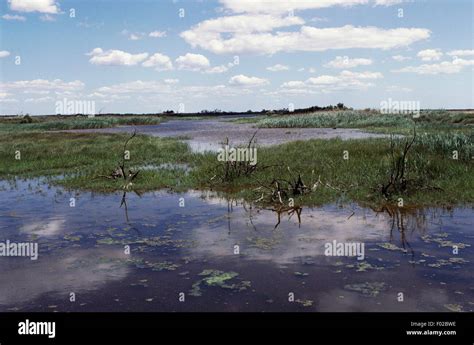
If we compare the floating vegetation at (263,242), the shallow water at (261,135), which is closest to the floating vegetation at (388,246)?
the floating vegetation at (263,242)

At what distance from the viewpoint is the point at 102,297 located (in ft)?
25.2

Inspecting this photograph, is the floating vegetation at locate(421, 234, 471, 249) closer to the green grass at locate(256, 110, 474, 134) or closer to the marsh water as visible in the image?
the marsh water

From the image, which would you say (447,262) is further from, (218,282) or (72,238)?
(72,238)

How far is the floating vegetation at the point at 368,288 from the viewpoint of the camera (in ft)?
25.0

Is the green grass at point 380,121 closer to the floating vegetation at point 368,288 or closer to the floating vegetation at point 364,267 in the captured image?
the floating vegetation at point 364,267

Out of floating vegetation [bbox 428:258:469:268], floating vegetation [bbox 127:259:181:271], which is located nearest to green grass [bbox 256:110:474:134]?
floating vegetation [bbox 428:258:469:268]

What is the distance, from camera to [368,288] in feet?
25.7

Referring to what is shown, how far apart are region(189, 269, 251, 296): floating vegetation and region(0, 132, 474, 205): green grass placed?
6.23m

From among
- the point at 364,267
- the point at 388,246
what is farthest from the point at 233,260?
the point at 388,246

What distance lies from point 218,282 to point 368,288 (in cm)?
275

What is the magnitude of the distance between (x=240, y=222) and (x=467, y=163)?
1115cm
